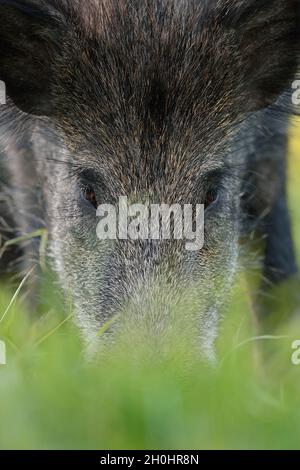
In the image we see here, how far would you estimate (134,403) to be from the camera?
312cm

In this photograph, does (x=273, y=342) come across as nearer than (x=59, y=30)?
No

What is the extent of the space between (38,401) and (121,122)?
1458 millimetres

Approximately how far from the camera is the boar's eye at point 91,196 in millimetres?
4402

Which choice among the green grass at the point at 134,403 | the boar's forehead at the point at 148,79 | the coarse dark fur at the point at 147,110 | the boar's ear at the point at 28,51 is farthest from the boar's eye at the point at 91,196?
the green grass at the point at 134,403

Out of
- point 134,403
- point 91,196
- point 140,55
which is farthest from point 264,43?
point 134,403

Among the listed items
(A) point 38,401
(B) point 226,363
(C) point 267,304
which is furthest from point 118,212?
(C) point 267,304

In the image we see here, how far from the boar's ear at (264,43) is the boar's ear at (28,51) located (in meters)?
0.76

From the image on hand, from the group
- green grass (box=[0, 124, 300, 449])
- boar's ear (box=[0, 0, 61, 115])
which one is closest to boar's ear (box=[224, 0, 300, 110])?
boar's ear (box=[0, 0, 61, 115])

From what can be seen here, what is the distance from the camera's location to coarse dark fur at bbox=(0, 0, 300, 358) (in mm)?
4125

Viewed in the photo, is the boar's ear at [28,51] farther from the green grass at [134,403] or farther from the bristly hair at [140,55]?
the green grass at [134,403]

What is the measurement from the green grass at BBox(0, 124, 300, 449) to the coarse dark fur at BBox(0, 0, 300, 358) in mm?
308

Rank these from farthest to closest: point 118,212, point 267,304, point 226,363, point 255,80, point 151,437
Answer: point 267,304 < point 255,80 < point 118,212 < point 226,363 < point 151,437
